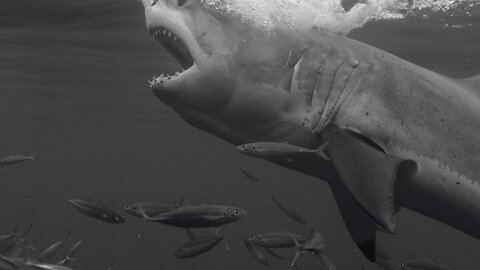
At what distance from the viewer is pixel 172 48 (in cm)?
421

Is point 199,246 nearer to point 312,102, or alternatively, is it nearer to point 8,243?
point 8,243

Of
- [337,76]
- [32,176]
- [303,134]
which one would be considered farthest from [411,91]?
[32,176]

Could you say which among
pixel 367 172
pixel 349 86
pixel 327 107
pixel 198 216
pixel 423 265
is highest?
pixel 349 86

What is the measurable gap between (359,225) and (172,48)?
2.40 m

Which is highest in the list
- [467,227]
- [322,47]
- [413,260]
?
[322,47]

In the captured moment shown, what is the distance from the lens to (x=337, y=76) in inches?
165

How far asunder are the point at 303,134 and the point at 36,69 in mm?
18965

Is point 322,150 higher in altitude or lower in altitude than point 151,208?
higher

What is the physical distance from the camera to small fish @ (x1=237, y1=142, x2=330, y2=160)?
13.0 feet

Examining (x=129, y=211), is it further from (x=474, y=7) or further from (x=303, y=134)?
(x=474, y=7)

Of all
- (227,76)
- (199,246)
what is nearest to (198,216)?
(199,246)

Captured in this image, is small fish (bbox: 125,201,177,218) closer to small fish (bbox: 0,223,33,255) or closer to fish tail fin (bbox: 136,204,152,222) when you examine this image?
fish tail fin (bbox: 136,204,152,222)

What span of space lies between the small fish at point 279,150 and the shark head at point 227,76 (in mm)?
99

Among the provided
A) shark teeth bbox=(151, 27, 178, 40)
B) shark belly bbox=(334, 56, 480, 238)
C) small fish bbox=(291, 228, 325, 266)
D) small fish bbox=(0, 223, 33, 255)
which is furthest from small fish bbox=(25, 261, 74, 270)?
shark belly bbox=(334, 56, 480, 238)
